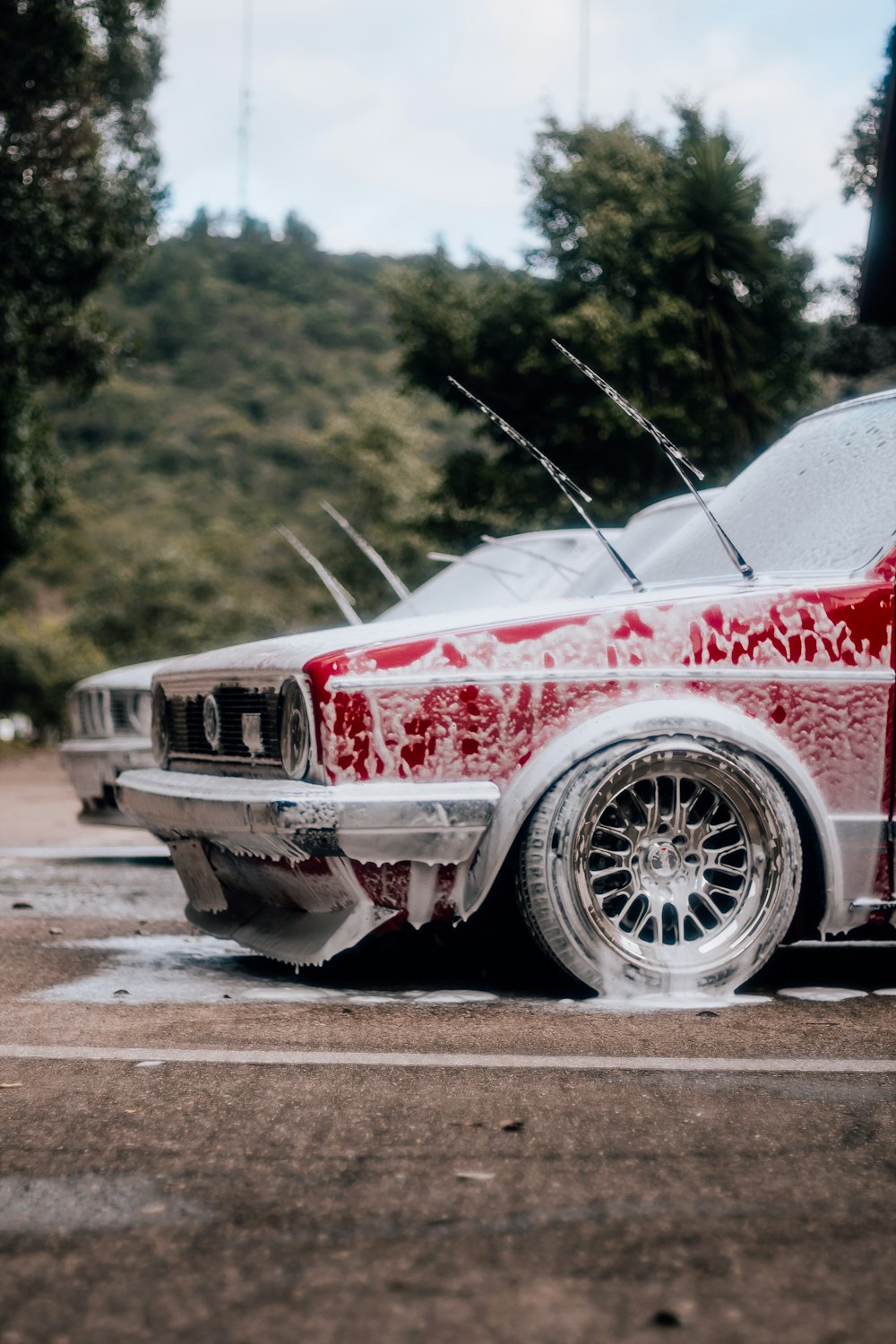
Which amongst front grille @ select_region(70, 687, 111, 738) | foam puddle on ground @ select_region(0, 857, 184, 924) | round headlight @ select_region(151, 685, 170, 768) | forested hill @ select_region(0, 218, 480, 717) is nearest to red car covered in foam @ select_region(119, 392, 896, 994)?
round headlight @ select_region(151, 685, 170, 768)

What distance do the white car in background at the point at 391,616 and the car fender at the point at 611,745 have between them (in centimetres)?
253

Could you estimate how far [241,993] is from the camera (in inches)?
Answer: 167

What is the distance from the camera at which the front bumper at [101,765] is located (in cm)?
762

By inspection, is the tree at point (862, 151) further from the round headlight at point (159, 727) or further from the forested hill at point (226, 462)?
the round headlight at point (159, 727)

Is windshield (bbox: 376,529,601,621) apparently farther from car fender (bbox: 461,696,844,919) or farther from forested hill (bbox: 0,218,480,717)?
forested hill (bbox: 0,218,480,717)

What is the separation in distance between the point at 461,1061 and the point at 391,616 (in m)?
4.47

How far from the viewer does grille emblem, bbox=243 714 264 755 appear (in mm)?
4355

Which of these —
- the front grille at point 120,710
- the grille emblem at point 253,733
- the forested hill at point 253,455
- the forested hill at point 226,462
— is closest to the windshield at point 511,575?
the front grille at point 120,710

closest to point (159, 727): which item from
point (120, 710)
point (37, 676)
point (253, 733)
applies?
point (253, 733)

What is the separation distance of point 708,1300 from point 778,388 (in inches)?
906

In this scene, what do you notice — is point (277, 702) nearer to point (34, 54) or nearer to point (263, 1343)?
point (263, 1343)

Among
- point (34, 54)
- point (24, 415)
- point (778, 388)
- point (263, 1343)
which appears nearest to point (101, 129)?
point (34, 54)

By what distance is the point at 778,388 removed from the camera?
24.0 m

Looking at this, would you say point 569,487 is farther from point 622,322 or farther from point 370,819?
point 622,322
